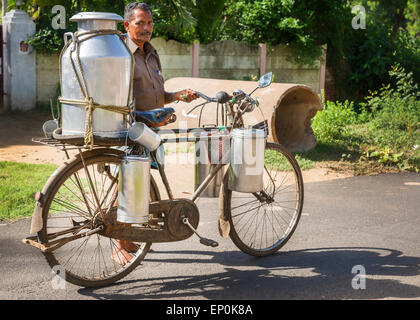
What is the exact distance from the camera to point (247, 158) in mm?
4254

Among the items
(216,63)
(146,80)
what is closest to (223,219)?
(146,80)

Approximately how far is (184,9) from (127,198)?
9839mm

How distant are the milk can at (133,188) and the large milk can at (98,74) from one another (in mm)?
213

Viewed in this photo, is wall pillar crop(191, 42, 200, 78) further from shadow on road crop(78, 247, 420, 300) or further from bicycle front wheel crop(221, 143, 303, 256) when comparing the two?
shadow on road crop(78, 247, 420, 300)

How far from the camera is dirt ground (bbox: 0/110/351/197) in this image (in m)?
7.36

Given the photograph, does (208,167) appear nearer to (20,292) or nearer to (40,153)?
(20,292)

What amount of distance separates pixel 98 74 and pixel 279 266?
202 cm

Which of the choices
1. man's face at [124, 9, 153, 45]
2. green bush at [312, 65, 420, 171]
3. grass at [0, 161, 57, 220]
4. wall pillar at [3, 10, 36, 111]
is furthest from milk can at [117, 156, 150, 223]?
wall pillar at [3, 10, 36, 111]

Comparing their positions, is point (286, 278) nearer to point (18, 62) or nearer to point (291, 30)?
point (291, 30)

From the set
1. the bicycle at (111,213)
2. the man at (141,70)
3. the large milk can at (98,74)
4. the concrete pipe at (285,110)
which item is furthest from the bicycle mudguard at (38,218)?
the concrete pipe at (285,110)

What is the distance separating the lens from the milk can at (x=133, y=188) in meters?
3.61

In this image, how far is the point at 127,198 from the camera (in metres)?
3.62

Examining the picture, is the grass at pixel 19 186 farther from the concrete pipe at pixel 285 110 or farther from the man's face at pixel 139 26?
the concrete pipe at pixel 285 110

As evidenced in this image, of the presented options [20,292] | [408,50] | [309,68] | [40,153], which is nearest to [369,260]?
[20,292]
